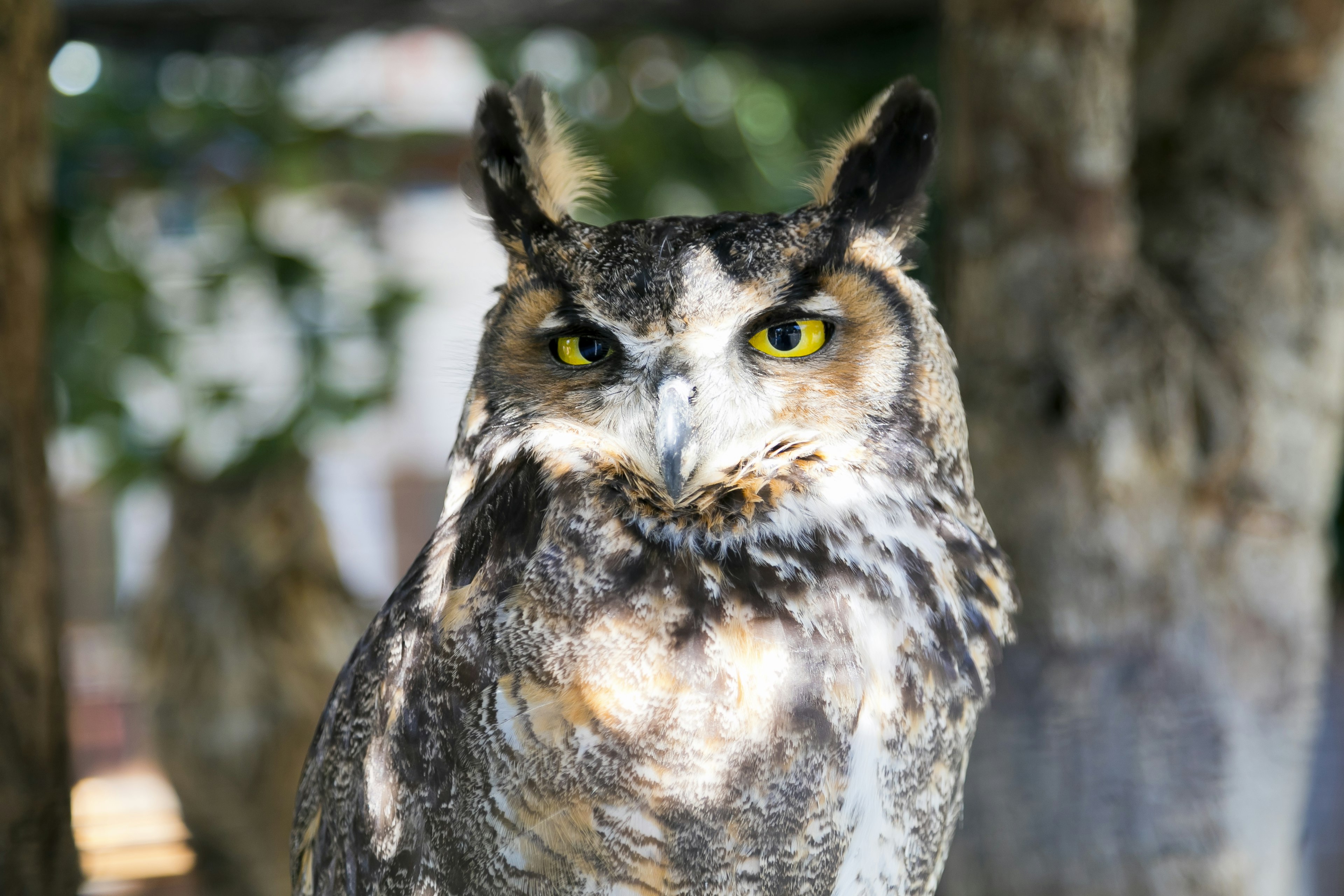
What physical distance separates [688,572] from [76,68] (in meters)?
2.11

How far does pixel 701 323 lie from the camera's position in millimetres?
714

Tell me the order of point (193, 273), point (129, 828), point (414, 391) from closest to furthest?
1. point (193, 273)
2. point (129, 828)
3. point (414, 391)

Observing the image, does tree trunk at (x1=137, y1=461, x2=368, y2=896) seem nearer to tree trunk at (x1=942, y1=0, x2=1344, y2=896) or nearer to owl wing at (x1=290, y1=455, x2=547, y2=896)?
tree trunk at (x1=942, y1=0, x2=1344, y2=896)

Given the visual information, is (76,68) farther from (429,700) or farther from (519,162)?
(429,700)

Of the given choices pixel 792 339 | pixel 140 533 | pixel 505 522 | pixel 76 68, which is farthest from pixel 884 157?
pixel 140 533

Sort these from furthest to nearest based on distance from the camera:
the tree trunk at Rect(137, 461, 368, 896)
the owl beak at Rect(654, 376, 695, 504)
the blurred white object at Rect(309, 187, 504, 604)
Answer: the tree trunk at Rect(137, 461, 368, 896) < the blurred white object at Rect(309, 187, 504, 604) < the owl beak at Rect(654, 376, 695, 504)

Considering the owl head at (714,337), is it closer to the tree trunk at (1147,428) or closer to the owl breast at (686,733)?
the owl breast at (686,733)

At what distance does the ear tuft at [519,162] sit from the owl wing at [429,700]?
0.60ft

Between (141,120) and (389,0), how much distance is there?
2.00 ft

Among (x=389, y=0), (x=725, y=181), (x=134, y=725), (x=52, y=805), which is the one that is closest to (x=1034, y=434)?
(x=725, y=181)

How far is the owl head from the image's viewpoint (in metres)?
0.72

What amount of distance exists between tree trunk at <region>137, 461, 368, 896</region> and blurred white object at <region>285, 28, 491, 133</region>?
76 cm

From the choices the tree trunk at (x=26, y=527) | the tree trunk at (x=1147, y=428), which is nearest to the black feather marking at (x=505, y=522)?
the tree trunk at (x=26, y=527)

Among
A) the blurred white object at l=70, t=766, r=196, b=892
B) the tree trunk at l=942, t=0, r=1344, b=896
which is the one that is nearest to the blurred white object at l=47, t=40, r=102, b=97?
the blurred white object at l=70, t=766, r=196, b=892
